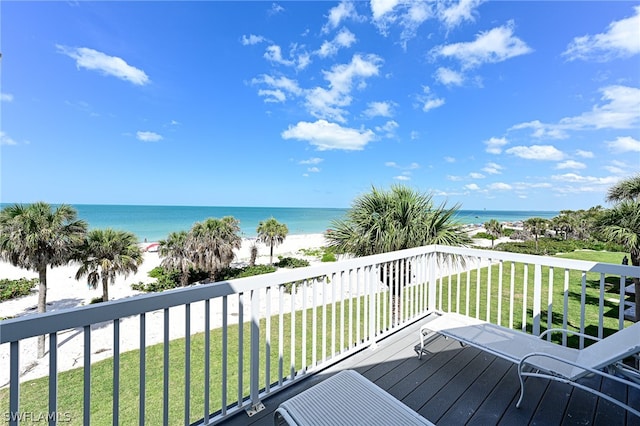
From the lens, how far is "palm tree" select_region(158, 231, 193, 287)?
15078 mm

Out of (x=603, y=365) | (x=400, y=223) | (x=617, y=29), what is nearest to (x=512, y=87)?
(x=617, y=29)

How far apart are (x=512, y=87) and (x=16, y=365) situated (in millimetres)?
15746

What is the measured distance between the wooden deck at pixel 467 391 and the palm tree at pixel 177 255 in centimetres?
1481

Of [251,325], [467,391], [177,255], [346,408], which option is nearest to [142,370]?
[251,325]

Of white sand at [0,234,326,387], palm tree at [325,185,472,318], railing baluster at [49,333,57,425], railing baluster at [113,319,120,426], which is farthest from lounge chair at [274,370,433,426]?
white sand at [0,234,326,387]

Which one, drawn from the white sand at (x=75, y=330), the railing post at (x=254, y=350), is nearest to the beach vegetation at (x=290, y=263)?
the white sand at (x=75, y=330)

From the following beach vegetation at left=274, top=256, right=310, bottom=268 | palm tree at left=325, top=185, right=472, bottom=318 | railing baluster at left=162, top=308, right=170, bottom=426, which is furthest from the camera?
beach vegetation at left=274, top=256, right=310, bottom=268

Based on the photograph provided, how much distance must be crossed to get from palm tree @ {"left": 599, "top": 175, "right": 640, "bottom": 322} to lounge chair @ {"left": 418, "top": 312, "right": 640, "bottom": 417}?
14.6 feet

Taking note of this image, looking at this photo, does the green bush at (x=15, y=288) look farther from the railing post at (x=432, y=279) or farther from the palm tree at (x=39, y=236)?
the railing post at (x=432, y=279)

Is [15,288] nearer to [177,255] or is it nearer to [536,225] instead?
[177,255]

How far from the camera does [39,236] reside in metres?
8.76

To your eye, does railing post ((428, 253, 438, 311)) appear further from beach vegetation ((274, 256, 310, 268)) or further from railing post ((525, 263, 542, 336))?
beach vegetation ((274, 256, 310, 268))

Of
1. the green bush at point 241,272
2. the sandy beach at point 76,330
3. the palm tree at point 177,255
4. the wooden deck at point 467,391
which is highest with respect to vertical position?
the wooden deck at point 467,391

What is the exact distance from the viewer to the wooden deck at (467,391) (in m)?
1.82
